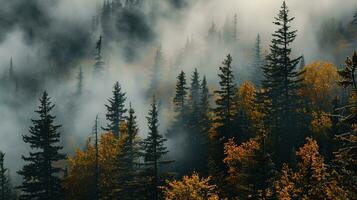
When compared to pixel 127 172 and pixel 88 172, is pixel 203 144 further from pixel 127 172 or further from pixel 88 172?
pixel 88 172

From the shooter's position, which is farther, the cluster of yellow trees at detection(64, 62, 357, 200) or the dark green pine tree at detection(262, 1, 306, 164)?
the dark green pine tree at detection(262, 1, 306, 164)

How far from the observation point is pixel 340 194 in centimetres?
2542

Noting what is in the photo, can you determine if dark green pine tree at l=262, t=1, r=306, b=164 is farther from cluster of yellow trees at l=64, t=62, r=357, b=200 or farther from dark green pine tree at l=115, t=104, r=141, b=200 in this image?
dark green pine tree at l=115, t=104, r=141, b=200

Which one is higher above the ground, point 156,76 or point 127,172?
point 156,76

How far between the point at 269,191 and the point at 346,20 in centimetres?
15687

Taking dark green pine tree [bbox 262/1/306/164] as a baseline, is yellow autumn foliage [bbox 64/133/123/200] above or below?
below

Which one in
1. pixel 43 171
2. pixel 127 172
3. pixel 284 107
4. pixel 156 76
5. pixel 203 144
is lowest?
pixel 127 172

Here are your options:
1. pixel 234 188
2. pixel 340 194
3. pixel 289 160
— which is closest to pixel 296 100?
pixel 289 160

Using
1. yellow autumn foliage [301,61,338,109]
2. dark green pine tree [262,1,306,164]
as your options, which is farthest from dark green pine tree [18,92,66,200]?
yellow autumn foliage [301,61,338,109]

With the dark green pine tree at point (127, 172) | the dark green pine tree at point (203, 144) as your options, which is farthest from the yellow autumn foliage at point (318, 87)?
the dark green pine tree at point (127, 172)

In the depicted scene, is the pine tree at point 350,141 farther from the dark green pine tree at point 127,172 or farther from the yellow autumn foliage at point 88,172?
the yellow autumn foliage at point 88,172

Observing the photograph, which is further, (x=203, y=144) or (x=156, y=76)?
(x=156, y=76)

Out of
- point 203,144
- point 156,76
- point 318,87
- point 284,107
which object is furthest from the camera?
point 156,76

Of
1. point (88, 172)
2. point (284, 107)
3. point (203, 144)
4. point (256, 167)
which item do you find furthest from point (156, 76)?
point (256, 167)
